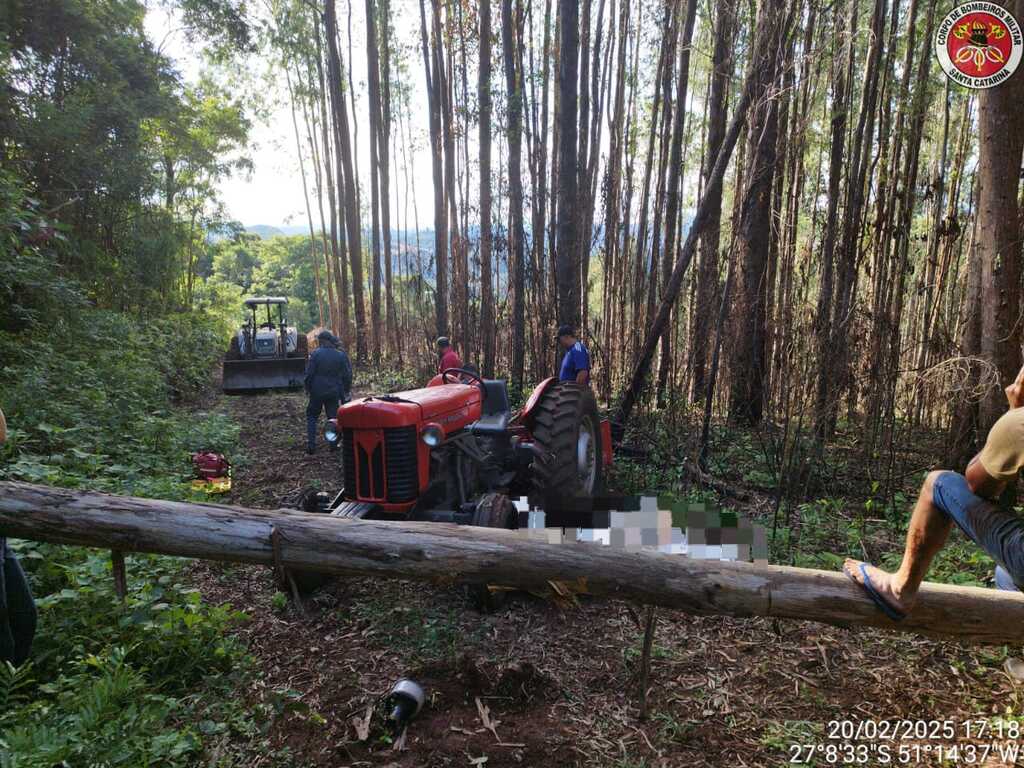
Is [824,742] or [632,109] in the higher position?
[632,109]

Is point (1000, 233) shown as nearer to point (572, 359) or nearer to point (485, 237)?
point (572, 359)

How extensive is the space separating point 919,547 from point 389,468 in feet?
8.87

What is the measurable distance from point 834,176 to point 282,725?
5.00 metres

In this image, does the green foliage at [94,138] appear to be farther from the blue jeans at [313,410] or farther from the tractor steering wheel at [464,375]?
the tractor steering wheel at [464,375]

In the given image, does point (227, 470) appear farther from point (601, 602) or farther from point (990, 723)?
point (990, 723)

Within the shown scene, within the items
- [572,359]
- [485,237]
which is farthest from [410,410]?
[485,237]

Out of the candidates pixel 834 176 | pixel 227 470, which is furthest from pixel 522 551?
pixel 227 470

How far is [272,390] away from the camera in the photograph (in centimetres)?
1177

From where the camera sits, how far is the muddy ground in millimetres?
2326

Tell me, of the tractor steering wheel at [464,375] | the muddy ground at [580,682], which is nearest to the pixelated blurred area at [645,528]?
the muddy ground at [580,682]

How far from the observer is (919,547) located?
2.09 metres

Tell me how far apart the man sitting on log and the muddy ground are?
2.16ft

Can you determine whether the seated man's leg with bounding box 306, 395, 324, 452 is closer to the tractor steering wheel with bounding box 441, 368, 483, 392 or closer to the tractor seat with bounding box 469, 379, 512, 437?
the tractor steering wheel with bounding box 441, 368, 483, 392

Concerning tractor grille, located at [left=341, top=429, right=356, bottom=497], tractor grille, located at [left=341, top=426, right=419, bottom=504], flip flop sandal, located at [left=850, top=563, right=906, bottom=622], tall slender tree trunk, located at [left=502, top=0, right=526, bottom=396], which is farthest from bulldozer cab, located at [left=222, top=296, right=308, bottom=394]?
flip flop sandal, located at [left=850, top=563, right=906, bottom=622]
